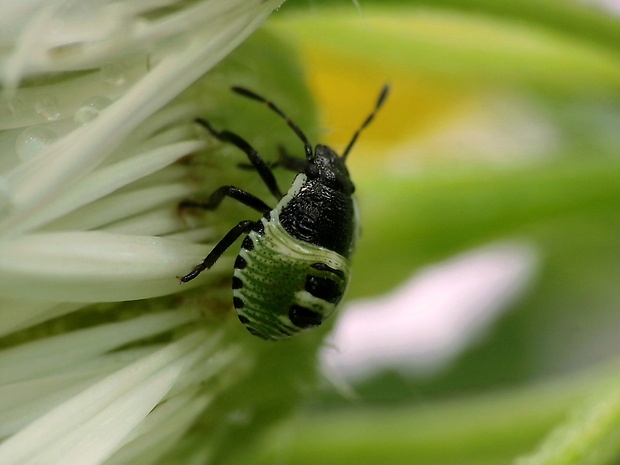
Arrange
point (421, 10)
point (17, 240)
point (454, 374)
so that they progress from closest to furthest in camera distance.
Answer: point (17, 240), point (421, 10), point (454, 374)

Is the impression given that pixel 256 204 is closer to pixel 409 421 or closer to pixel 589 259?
pixel 409 421

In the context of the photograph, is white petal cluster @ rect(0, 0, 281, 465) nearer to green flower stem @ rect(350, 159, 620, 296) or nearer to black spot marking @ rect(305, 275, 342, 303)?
black spot marking @ rect(305, 275, 342, 303)

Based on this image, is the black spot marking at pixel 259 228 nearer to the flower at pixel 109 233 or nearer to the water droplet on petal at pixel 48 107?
the flower at pixel 109 233

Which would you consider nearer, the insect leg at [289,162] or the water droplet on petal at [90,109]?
the water droplet on petal at [90,109]

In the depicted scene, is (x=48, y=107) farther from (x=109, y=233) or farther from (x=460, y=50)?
(x=460, y=50)

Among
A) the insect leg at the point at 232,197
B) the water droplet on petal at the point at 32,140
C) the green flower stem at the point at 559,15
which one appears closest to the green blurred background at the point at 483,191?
the green flower stem at the point at 559,15

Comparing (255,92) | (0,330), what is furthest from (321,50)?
(0,330)

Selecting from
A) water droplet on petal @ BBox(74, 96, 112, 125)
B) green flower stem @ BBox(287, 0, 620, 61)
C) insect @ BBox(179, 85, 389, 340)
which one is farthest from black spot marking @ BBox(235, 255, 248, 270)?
green flower stem @ BBox(287, 0, 620, 61)
